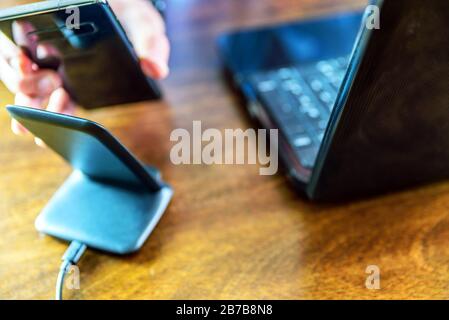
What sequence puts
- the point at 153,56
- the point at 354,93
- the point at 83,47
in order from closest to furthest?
the point at 354,93, the point at 83,47, the point at 153,56

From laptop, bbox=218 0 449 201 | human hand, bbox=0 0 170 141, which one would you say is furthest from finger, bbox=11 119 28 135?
Result: laptop, bbox=218 0 449 201

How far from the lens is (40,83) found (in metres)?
0.42

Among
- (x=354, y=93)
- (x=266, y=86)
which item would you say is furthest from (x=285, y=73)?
(x=354, y=93)

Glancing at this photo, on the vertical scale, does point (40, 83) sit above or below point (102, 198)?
above

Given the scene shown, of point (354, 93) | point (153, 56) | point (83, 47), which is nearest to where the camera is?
point (354, 93)

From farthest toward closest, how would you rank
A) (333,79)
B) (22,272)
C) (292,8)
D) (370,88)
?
(292,8)
(333,79)
(22,272)
(370,88)

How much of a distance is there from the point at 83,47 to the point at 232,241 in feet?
0.86

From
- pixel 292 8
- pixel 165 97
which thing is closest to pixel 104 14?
pixel 165 97

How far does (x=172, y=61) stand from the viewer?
25.1 inches

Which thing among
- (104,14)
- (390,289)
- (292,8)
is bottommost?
(390,289)

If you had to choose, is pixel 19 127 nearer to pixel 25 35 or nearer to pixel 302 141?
pixel 25 35

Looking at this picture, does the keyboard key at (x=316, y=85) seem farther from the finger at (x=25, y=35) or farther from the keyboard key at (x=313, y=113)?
the finger at (x=25, y=35)

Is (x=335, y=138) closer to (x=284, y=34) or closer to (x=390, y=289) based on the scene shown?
(x=390, y=289)
